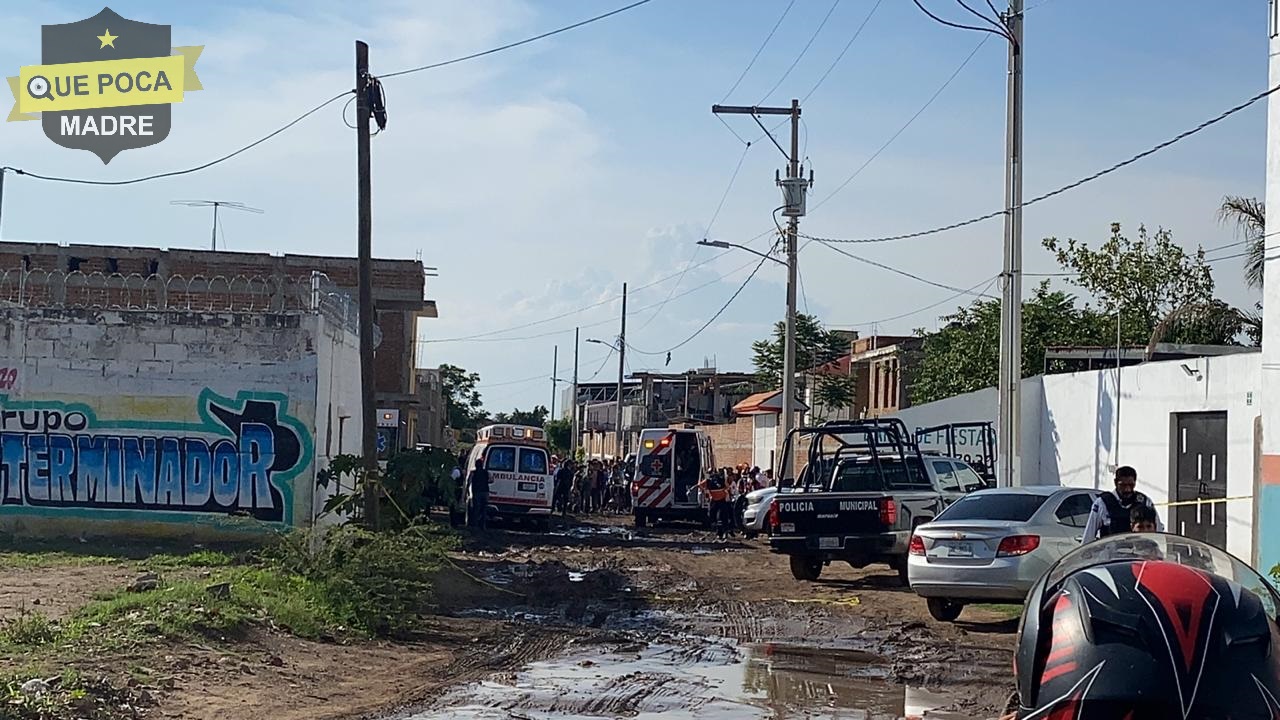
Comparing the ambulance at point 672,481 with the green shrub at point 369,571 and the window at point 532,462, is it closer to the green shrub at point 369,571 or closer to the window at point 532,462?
the window at point 532,462

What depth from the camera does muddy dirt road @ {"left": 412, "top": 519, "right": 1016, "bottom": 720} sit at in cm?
1076

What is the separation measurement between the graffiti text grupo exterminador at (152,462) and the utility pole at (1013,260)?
36.9 ft

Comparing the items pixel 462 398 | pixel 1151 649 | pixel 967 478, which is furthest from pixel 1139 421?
pixel 462 398

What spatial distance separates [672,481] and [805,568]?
1595cm

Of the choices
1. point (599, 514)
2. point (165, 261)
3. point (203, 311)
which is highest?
point (165, 261)

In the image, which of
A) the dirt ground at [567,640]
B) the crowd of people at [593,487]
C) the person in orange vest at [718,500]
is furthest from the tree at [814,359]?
the dirt ground at [567,640]

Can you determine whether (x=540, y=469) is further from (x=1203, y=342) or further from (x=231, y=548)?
(x=1203, y=342)

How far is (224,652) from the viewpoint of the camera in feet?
38.8

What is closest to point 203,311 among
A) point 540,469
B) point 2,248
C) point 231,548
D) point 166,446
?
point 166,446

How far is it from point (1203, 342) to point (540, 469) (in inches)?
679

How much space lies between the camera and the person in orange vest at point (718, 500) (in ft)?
111

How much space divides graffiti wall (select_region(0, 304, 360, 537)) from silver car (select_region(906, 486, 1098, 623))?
11.3 meters

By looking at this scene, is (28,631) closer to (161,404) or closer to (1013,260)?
(161,404)

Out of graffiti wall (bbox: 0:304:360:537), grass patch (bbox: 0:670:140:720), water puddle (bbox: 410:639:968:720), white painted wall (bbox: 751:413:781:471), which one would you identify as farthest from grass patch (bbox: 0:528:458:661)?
white painted wall (bbox: 751:413:781:471)
